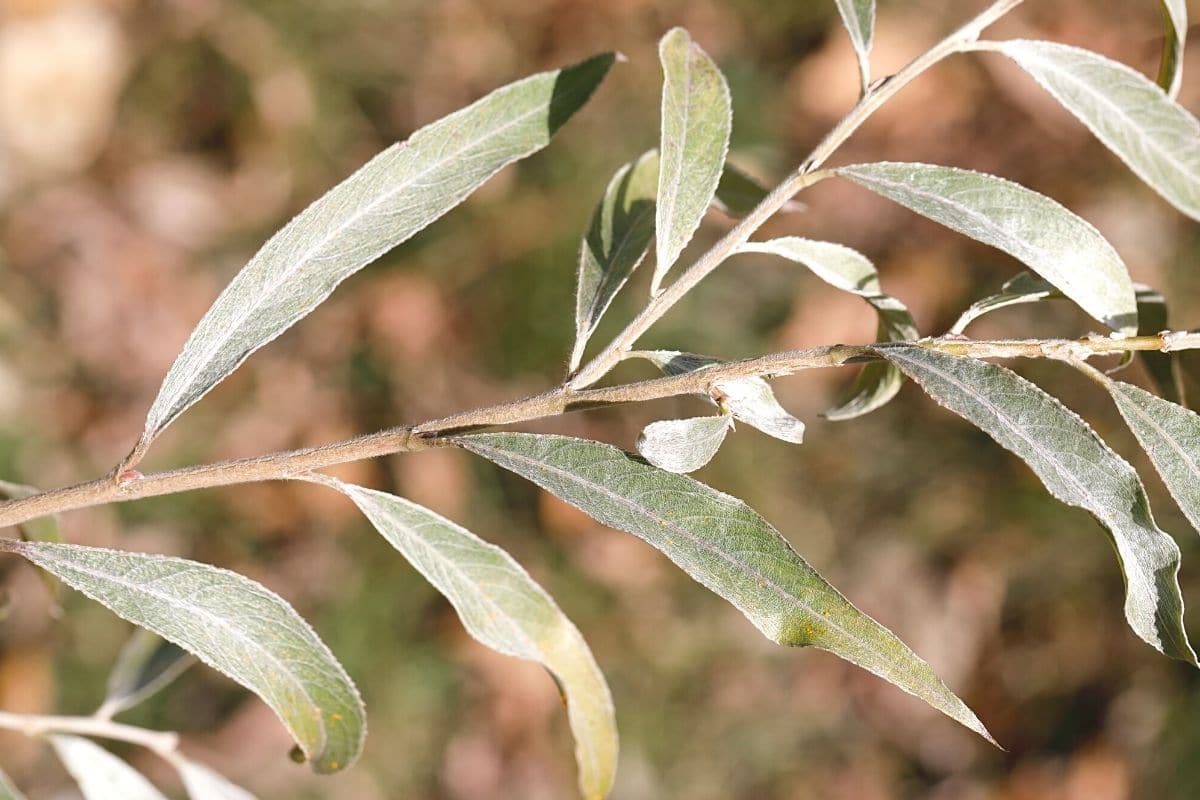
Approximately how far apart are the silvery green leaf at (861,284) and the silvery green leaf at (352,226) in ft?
0.78

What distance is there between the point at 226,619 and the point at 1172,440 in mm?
703

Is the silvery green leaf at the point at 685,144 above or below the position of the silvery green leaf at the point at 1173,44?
above

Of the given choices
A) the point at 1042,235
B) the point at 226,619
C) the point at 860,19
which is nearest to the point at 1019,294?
the point at 1042,235

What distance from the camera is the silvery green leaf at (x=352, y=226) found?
893mm

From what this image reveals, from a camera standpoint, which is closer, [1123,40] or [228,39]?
[228,39]

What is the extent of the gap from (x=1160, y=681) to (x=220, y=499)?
2434 mm

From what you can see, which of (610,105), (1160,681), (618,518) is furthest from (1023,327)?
(618,518)

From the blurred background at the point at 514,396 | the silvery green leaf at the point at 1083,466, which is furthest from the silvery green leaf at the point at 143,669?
the blurred background at the point at 514,396

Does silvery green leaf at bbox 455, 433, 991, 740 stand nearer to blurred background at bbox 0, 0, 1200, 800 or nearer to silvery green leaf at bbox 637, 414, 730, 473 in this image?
silvery green leaf at bbox 637, 414, 730, 473

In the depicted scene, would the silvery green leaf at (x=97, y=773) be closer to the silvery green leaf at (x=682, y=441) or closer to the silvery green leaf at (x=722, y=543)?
the silvery green leaf at (x=722, y=543)

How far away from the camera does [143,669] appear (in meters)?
1.32

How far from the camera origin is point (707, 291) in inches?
111

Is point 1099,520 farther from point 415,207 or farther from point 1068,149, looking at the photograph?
point 1068,149

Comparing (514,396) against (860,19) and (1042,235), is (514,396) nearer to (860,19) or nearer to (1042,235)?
(860,19)
